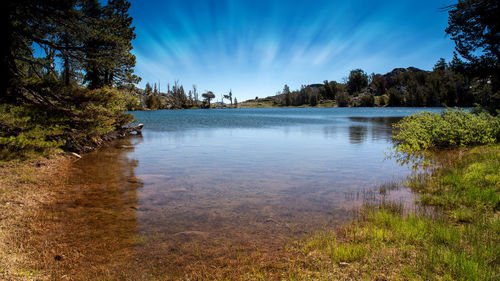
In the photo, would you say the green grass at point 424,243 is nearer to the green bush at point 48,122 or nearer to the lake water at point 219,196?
the lake water at point 219,196

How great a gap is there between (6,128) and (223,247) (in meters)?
12.2

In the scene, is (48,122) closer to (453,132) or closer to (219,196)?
(219,196)

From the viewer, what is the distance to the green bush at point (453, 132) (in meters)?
15.8

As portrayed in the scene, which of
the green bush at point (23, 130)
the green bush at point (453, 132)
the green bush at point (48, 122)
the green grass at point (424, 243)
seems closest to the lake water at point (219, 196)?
the green grass at point (424, 243)

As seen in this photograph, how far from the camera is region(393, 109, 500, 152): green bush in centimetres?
1579

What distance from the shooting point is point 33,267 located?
4531 mm

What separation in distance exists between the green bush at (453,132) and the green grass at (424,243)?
355 inches

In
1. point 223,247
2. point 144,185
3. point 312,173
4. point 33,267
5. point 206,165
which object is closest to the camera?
point 33,267

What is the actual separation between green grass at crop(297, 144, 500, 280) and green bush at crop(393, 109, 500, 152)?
9008 mm

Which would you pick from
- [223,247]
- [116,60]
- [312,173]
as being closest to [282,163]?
[312,173]

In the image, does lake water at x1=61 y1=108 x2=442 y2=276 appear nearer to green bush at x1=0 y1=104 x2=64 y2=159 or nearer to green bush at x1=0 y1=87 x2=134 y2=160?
green bush at x1=0 y1=87 x2=134 y2=160

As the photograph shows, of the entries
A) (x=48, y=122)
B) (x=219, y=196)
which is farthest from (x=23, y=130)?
(x=219, y=196)

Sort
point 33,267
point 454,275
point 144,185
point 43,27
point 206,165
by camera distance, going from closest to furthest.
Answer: point 454,275
point 33,267
point 144,185
point 43,27
point 206,165

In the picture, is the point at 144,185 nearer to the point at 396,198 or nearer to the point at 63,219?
the point at 63,219
